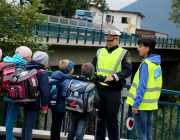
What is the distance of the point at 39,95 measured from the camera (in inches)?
191

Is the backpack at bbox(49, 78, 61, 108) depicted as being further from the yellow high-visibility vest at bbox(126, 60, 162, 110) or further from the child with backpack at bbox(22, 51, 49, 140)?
the yellow high-visibility vest at bbox(126, 60, 162, 110)

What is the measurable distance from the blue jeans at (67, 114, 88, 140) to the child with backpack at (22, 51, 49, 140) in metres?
0.48

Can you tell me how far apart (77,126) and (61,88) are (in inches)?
23.4

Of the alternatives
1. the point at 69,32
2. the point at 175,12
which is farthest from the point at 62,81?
the point at 175,12

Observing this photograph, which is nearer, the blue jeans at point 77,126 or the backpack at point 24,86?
the backpack at point 24,86

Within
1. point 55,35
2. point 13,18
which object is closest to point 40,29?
point 55,35

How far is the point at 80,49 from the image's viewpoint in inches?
1070

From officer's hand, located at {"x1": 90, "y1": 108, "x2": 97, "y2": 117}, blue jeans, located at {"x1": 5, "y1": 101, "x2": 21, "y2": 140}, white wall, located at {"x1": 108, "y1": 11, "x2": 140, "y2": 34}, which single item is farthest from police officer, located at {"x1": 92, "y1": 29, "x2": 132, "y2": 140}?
white wall, located at {"x1": 108, "y1": 11, "x2": 140, "y2": 34}

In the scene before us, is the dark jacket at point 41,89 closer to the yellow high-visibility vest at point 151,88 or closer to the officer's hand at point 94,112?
the officer's hand at point 94,112

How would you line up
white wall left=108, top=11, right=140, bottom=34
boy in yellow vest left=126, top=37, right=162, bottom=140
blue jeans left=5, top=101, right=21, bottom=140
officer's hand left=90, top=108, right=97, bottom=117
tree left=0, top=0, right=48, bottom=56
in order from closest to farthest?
1. boy in yellow vest left=126, top=37, right=162, bottom=140
2. officer's hand left=90, top=108, right=97, bottom=117
3. blue jeans left=5, top=101, right=21, bottom=140
4. tree left=0, top=0, right=48, bottom=56
5. white wall left=108, top=11, right=140, bottom=34

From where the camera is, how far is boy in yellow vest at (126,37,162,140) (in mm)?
4562

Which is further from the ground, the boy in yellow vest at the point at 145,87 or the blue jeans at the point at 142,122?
the boy in yellow vest at the point at 145,87

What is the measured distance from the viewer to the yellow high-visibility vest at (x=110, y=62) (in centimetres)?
491

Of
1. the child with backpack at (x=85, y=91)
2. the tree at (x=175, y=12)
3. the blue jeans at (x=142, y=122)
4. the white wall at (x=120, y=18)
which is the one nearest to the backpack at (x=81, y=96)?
the child with backpack at (x=85, y=91)
